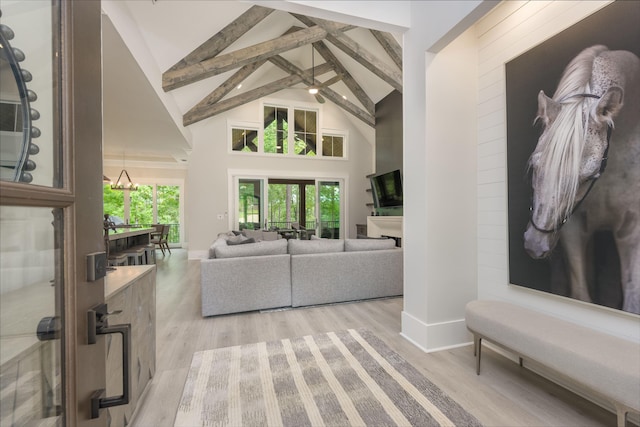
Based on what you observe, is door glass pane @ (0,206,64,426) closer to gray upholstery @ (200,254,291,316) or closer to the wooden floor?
the wooden floor

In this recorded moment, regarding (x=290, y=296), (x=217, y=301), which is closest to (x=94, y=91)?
(x=217, y=301)

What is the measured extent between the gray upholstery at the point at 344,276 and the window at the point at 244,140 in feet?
16.2

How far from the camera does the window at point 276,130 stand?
762 cm

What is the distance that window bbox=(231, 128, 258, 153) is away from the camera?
24.2 ft

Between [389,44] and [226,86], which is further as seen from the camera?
[226,86]

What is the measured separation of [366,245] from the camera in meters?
3.76

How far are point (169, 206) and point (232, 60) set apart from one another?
6.48 meters

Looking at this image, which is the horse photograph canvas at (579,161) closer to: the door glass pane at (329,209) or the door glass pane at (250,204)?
the door glass pane at (329,209)

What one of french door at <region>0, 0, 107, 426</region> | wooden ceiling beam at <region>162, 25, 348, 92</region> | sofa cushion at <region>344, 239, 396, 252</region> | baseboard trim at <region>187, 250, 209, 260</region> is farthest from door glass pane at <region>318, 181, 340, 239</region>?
french door at <region>0, 0, 107, 426</region>

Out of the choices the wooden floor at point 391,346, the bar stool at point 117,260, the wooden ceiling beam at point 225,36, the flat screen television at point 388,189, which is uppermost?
the wooden ceiling beam at point 225,36

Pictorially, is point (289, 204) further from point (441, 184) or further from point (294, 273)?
point (441, 184)

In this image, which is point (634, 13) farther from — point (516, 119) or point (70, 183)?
point (70, 183)

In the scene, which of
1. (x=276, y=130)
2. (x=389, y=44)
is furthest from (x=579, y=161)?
(x=276, y=130)

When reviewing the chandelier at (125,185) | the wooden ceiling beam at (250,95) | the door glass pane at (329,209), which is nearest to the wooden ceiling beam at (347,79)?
the wooden ceiling beam at (250,95)
